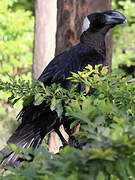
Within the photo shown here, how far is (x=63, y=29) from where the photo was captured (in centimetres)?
588

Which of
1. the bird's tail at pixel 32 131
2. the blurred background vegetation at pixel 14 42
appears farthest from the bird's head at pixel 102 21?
the blurred background vegetation at pixel 14 42

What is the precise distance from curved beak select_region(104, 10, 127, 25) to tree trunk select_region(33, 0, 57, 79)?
2.10 m

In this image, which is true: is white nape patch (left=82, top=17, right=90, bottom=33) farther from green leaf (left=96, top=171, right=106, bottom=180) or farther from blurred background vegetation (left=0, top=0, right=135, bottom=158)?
green leaf (left=96, top=171, right=106, bottom=180)

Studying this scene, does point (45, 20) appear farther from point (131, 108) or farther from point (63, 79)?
point (131, 108)

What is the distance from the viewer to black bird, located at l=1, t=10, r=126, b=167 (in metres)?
4.13

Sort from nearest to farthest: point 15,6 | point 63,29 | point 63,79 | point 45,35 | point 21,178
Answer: point 21,178, point 63,79, point 63,29, point 45,35, point 15,6

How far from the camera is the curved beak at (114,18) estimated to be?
5.09m

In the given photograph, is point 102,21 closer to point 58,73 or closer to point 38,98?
point 58,73

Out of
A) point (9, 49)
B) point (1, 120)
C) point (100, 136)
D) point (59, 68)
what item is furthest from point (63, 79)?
point (9, 49)

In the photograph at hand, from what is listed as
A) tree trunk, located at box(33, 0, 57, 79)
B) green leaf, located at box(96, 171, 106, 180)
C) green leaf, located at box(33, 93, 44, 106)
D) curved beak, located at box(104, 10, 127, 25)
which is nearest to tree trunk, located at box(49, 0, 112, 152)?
curved beak, located at box(104, 10, 127, 25)

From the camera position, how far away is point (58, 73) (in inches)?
177

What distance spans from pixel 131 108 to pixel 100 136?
0.87 m

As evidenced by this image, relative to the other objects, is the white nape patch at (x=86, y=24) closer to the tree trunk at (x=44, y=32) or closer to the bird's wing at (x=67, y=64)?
the bird's wing at (x=67, y=64)

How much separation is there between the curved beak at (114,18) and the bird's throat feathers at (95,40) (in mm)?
252
